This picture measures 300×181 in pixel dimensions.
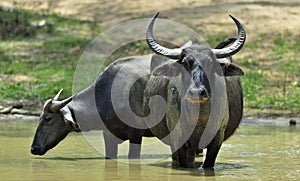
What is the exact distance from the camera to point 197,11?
70.1 feet

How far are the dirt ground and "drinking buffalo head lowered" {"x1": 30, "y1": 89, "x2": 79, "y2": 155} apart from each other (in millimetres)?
9455

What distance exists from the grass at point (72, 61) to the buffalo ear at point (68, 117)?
4.82 m

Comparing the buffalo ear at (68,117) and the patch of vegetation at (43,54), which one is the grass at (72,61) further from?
the buffalo ear at (68,117)

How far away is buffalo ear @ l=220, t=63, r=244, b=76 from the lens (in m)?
8.84

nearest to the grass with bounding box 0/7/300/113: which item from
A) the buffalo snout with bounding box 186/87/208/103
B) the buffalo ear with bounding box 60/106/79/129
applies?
the buffalo ear with bounding box 60/106/79/129

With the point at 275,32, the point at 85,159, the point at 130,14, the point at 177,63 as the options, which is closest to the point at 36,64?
the point at 130,14

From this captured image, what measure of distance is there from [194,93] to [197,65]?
41 cm

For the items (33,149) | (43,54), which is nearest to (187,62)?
(33,149)

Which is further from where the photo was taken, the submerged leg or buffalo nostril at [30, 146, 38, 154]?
the submerged leg

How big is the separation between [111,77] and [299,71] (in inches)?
273

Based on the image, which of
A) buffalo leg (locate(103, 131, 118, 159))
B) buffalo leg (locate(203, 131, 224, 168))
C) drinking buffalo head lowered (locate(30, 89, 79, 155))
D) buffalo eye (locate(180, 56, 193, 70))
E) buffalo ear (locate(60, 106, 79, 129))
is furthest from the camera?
buffalo leg (locate(103, 131, 118, 159))

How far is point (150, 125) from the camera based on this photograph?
996cm

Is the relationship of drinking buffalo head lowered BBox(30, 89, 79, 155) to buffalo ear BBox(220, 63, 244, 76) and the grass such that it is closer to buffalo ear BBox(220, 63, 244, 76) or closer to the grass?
buffalo ear BBox(220, 63, 244, 76)

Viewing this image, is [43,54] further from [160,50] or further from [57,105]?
[160,50]
